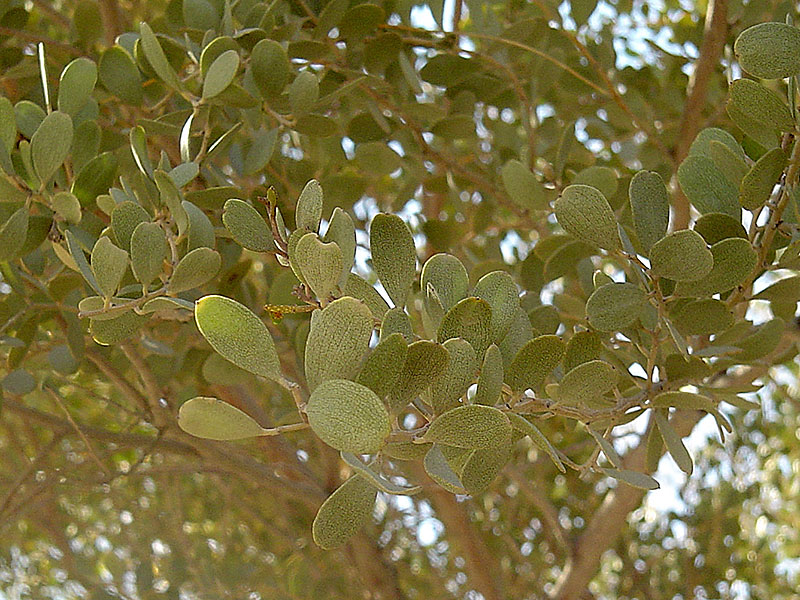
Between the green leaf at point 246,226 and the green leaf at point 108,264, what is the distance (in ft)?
0.18

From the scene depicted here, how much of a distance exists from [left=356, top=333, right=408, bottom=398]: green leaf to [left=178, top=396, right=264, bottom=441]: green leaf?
0.05 m

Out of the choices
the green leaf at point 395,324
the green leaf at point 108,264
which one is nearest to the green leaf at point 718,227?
the green leaf at point 395,324

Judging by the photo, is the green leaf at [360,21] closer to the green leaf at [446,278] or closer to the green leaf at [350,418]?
the green leaf at [446,278]

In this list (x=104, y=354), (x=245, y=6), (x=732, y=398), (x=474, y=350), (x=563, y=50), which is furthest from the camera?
(x=563, y=50)

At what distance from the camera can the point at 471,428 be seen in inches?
14.8

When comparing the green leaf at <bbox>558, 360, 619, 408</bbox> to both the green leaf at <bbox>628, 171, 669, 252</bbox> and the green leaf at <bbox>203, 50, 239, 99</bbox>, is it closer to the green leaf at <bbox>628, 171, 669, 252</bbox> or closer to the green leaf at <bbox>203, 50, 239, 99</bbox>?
the green leaf at <bbox>628, 171, 669, 252</bbox>

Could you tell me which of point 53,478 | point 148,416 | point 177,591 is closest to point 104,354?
point 148,416

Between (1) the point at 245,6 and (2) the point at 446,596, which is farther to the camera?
(2) the point at 446,596

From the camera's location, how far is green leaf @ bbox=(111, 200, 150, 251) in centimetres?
49

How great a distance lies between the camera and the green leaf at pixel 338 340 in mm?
353

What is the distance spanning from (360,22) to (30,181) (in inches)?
13.3

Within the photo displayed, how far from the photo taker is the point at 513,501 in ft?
5.43

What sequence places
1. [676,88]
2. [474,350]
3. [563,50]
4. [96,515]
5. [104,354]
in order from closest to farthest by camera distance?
[474,350] → [104,354] → [563,50] → [676,88] → [96,515]

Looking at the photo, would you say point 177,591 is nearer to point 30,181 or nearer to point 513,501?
point 513,501
